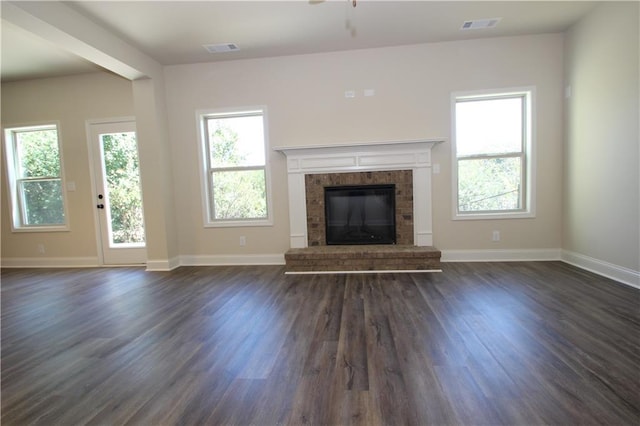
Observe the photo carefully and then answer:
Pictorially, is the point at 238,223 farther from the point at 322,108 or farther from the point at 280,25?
the point at 280,25

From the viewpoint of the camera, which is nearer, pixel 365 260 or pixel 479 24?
pixel 479 24

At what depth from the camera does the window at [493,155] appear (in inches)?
145

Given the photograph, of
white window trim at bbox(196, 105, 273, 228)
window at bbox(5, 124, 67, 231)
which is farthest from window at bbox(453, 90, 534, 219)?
window at bbox(5, 124, 67, 231)

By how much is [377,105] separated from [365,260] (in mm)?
2082

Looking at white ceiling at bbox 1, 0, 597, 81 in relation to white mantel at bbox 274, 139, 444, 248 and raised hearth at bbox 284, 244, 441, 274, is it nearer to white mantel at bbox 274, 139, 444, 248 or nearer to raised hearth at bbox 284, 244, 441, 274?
white mantel at bbox 274, 139, 444, 248

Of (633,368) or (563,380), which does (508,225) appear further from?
(563,380)

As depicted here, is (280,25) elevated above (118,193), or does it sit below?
above

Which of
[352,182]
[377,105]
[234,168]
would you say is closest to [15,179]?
[234,168]

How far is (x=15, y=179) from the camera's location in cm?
446

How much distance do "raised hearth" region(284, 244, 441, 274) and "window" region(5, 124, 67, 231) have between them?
392 cm

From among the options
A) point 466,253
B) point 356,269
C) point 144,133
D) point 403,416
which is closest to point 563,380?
point 403,416

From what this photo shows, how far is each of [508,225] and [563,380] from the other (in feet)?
8.90

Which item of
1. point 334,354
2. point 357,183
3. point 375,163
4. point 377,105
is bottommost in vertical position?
point 334,354

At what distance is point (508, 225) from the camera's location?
3.72 metres
